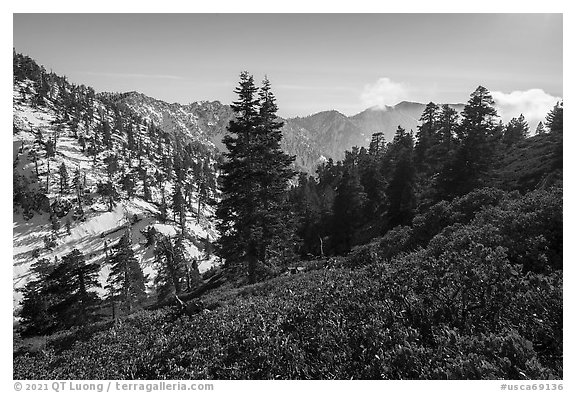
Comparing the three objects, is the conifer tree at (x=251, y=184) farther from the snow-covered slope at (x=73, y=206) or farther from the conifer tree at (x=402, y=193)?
the snow-covered slope at (x=73, y=206)

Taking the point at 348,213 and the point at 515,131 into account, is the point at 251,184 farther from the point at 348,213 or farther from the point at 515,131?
the point at 515,131

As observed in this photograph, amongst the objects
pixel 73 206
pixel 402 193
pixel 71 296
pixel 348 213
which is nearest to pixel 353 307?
pixel 402 193

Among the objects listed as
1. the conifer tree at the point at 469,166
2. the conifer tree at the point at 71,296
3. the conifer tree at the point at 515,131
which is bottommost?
the conifer tree at the point at 71,296

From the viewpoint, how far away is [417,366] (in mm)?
4812

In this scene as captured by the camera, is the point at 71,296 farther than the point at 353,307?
Yes

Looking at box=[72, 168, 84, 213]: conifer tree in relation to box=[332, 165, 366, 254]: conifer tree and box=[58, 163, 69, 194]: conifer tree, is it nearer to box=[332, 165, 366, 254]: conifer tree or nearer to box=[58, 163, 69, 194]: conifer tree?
box=[58, 163, 69, 194]: conifer tree

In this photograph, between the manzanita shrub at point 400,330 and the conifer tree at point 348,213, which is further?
the conifer tree at point 348,213

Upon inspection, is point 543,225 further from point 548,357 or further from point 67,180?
point 67,180

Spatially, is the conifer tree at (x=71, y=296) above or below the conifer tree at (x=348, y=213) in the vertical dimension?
below

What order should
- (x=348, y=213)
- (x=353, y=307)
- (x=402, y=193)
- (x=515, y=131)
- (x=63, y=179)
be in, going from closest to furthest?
(x=353, y=307) < (x=402, y=193) < (x=348, y=213) < (x=515, y=131) < (x=63, y=179)

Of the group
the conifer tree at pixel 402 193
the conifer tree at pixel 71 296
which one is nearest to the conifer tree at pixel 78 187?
the conifer tree at pixel 71 296
